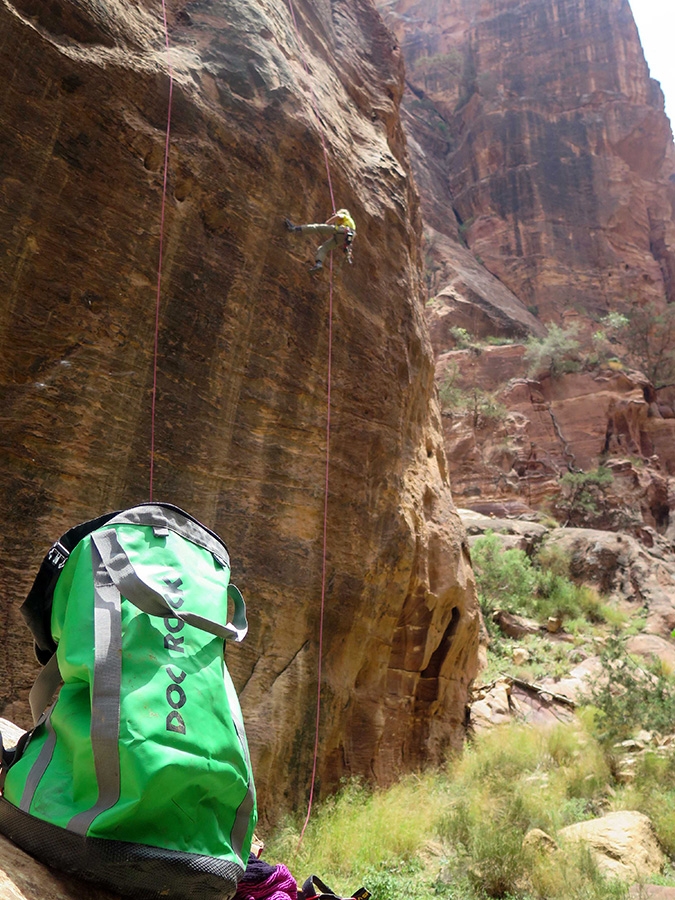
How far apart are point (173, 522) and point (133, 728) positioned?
0.76 metres

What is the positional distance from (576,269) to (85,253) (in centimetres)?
3418

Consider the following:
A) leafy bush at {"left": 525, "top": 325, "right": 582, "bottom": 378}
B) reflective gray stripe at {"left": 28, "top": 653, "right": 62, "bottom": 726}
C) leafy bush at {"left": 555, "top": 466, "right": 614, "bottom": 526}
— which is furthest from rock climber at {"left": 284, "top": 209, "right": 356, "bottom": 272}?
leafy bush at {"left": 525, "top": 325, "right": 582, "bottom": 378}

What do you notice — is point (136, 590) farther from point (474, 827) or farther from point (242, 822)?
point (474, 827)

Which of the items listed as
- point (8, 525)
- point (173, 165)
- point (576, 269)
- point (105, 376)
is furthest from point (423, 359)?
point (576, 269)

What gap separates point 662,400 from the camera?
3127cm

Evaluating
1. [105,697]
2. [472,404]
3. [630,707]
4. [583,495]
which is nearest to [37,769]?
[105,697]

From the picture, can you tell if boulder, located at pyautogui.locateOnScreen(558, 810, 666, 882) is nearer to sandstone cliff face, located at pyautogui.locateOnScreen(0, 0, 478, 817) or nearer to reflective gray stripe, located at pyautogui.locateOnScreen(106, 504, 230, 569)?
sandstone cliff face, located at pyautogui.locateOnScreen(0, 0, 478, 817)

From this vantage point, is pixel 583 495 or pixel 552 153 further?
pixel 552 153

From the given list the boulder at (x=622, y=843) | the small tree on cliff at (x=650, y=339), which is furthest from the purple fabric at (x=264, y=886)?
the small tree on cliff at (x=650, y=339)

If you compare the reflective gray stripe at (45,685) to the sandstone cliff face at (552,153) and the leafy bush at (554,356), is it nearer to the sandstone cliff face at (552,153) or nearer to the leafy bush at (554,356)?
the leafy bush at (554,356)

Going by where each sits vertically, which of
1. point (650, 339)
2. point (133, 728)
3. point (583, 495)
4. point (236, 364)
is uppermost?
point (650, 339)

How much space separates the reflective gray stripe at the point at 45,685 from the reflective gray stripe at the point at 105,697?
0.40 meters

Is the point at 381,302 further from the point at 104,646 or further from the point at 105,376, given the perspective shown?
the point at 104,646

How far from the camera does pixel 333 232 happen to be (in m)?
7.90
